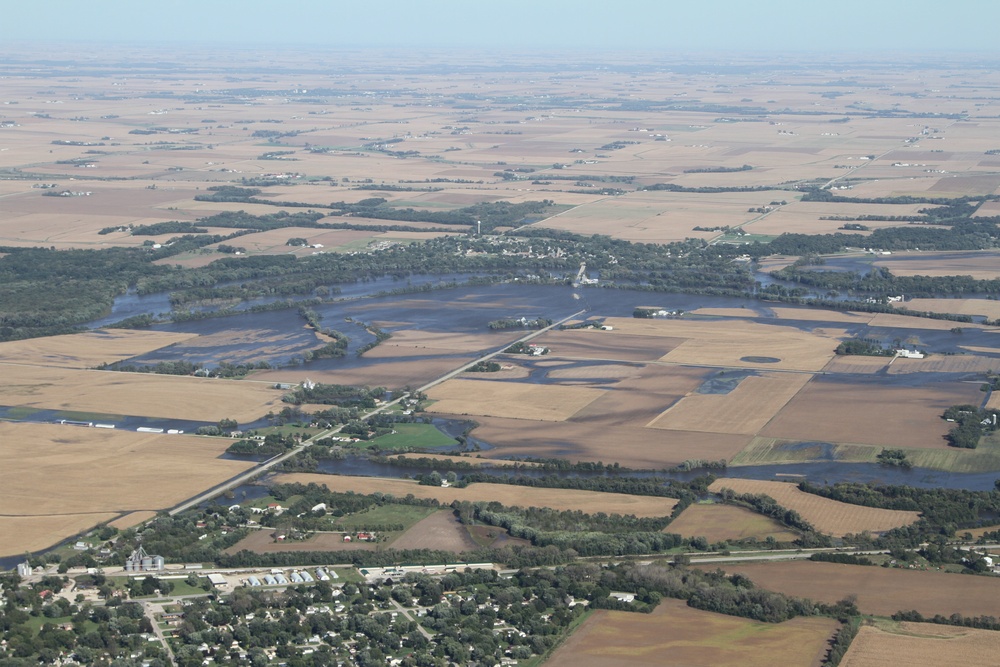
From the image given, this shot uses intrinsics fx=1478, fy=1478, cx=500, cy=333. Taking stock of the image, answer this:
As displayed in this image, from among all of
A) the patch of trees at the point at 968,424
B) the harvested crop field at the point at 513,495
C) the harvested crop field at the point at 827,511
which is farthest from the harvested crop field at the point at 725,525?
the patch of trees at the point at 968,424

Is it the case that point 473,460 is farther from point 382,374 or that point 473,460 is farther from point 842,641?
point 842,641

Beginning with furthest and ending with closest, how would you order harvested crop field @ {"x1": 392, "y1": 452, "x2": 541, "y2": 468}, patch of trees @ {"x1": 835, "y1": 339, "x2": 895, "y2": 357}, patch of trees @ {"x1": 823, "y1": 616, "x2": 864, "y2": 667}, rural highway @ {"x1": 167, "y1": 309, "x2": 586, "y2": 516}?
1. patch of trees @ {"x1": 835, "y1": 339, "x2": 895, "y2": 357}
2. harvested crop field @ {"x1": 392, "y1": 452, "x2": 541, "y2": 468}
3. rural highway @ {"x1": 167, "y1": 309, "x2": 586, "y2": 516}
4. patch of trees @ {"x1": 823, "y1": 616, "x2": 864, "y2": 667}

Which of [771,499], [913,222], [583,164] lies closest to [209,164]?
[583,164]

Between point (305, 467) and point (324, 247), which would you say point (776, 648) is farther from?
point (324, 247)

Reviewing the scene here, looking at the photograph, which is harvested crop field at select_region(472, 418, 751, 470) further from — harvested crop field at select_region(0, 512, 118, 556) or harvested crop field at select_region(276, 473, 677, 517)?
harvested crop field at select_region(0, 512, 118, 556)

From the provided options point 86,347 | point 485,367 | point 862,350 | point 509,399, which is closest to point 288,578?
point 509,399

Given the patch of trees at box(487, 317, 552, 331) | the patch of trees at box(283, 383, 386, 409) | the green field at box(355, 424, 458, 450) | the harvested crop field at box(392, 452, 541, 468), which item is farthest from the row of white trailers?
the patch of trees at box(487, 317, 552, 331)

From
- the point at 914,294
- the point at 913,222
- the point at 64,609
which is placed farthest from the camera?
the point at 913,222
